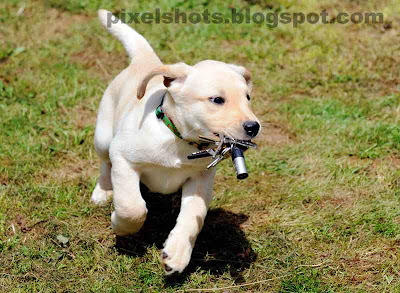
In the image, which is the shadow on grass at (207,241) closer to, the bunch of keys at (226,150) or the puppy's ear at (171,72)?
the bunch of keys at (226,150)

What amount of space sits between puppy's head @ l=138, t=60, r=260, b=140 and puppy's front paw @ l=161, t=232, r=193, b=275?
0.57 m

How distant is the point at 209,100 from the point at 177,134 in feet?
0.95

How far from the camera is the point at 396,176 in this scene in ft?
16.3

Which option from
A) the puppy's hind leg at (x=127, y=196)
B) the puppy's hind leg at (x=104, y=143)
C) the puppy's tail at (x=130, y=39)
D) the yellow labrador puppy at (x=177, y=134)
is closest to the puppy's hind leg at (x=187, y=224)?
the yellow labrador puppy at (x=177, y=134)

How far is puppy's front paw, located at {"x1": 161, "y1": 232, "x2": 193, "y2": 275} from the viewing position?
3400 millimetres

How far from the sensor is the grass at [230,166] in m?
3.93

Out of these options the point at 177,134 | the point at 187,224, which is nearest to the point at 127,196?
the point at 187,224

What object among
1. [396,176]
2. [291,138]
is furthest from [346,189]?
[291,138]

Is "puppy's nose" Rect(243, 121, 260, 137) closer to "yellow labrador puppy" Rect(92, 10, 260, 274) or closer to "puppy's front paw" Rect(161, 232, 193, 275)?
"yellow labrador puppy" Rect(92, 10, 260, 274)

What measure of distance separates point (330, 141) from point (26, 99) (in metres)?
2.89

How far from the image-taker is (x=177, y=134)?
3.54 m

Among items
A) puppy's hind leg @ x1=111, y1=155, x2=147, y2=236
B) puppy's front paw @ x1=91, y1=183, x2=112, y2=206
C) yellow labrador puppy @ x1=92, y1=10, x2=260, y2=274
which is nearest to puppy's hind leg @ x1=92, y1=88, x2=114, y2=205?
puppy's front paw @ x1=91, y1=183, x2=112, y2=206

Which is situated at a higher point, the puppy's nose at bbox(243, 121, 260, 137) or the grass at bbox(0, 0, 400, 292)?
the puppy's nose at bbox(243, 121, 260, 137)

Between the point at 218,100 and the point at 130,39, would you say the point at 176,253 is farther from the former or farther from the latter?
the point at 130,39
